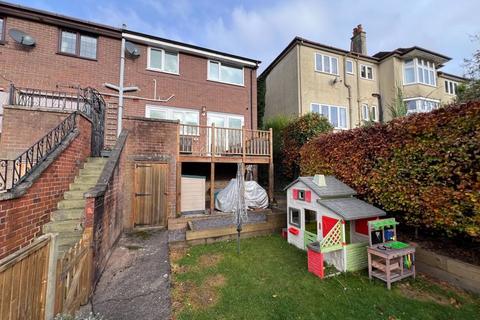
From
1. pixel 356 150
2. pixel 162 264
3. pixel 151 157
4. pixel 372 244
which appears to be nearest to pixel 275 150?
pixel 356 150

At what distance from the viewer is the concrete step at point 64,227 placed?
14.4ft

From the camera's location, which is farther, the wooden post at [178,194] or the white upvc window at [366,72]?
the white upvc window at [366,72]

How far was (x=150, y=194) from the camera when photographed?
24.2 feet

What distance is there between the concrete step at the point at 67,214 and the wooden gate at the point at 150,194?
94.2 inches

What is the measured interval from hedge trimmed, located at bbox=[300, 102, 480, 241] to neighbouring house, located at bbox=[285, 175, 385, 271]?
59 cm

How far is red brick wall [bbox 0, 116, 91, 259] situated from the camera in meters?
3.35

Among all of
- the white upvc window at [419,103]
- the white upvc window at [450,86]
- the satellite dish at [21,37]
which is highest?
the white upvc window at [450,86]

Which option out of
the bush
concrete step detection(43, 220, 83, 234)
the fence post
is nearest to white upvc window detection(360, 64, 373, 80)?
the bush

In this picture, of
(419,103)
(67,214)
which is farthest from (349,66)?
(67,214)

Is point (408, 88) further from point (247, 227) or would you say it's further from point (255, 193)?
point (247, 227)

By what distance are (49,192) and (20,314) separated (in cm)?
311

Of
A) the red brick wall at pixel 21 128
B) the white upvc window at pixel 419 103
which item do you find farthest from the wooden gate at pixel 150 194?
the white upvc window at pixel 419 103

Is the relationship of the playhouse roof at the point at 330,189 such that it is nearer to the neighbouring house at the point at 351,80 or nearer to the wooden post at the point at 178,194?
the wooden post at the point at 178,194

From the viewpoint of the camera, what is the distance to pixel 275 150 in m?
12.1
